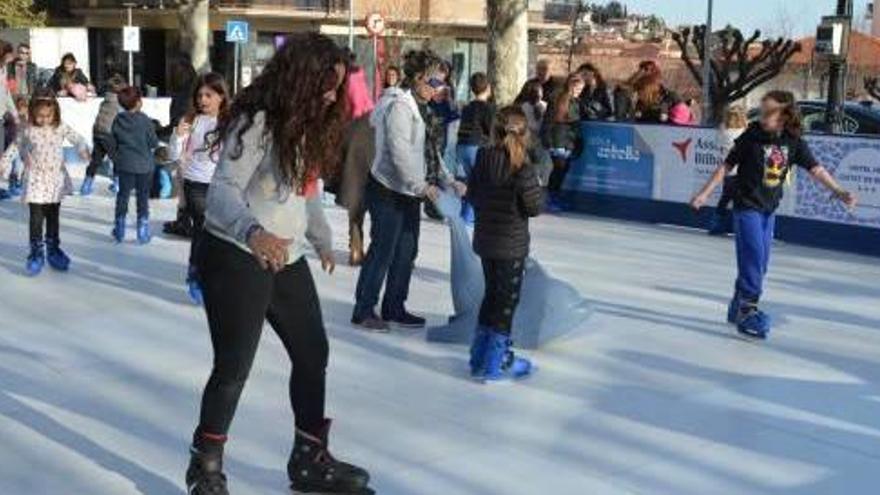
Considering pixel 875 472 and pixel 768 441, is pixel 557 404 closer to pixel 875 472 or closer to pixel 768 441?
pixel 768 441

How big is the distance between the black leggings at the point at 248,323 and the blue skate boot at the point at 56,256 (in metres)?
5.17

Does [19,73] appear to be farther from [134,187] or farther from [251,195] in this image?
[251,195]

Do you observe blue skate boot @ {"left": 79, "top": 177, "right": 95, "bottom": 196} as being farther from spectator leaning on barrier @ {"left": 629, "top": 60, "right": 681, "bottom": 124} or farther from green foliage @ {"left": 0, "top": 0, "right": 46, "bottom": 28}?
green foliage @ {"left": 0, "top": 0, "right": 46, "bottom": 28}

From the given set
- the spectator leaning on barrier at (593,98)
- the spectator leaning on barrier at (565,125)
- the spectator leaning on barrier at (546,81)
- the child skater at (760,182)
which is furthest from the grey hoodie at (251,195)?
the spectator leaning on barrier at (593,98)

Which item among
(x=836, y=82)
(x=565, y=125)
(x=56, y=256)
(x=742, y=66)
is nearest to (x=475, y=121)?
(x=565, y=125)

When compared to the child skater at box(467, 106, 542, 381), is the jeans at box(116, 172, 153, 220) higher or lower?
lower

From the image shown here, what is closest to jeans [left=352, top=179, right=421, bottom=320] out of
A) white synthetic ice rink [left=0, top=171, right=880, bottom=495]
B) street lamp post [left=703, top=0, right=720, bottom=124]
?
white synthetic ice rink [left=0, top=171, right=880, bottom=495]

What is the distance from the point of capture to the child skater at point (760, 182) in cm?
695

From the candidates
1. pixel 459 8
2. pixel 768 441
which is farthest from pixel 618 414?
pixel 459 8

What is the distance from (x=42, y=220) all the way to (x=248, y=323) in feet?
17.4

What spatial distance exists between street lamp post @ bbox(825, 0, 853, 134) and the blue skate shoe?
249 inches

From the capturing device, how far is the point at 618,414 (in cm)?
545

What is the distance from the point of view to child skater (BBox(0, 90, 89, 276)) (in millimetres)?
8516

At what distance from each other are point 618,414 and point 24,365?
9.84 feet
